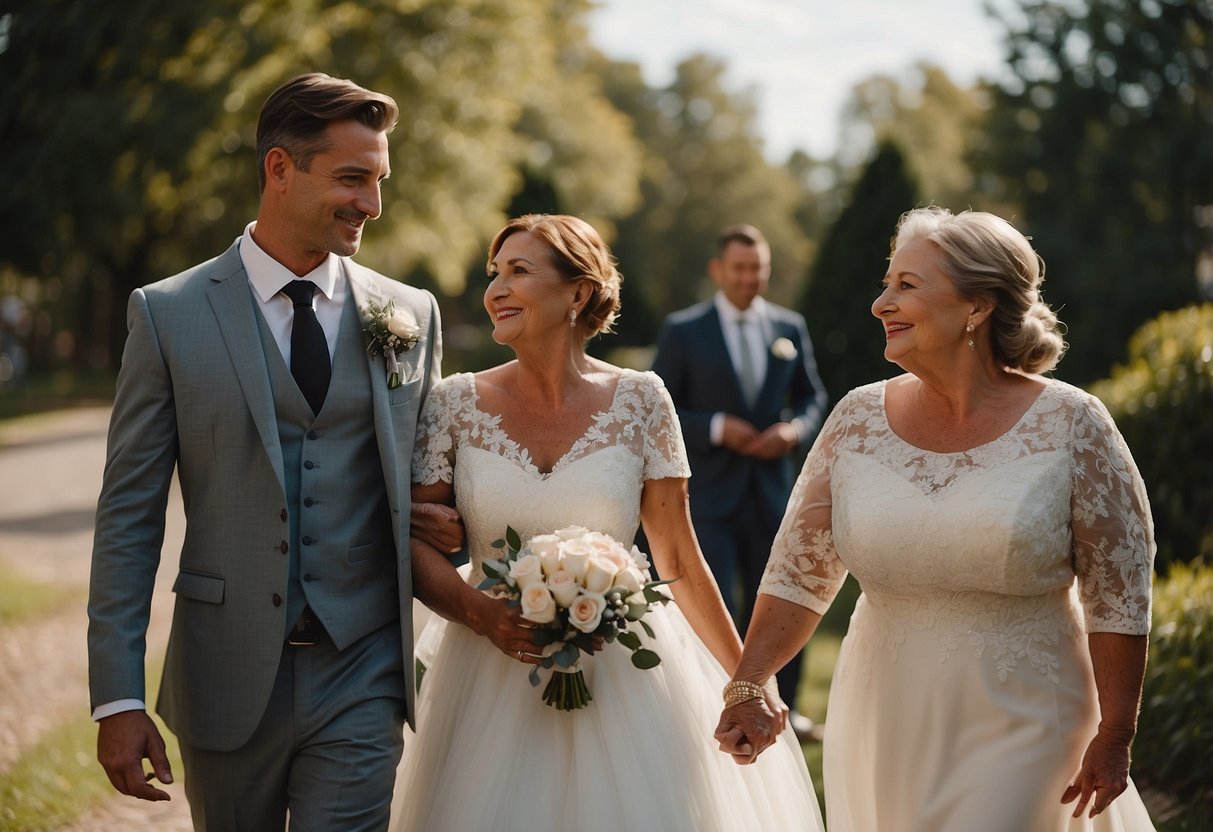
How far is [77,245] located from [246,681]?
23921 mm

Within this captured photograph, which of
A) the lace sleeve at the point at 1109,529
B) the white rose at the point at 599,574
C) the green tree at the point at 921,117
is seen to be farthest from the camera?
the green tree at the point at 921,117

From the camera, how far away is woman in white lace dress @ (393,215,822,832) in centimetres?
373

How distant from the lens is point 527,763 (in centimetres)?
379

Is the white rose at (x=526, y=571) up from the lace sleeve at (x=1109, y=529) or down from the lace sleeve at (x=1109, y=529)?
down

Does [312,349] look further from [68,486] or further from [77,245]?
[77,245]

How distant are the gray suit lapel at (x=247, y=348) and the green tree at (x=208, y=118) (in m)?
13.2

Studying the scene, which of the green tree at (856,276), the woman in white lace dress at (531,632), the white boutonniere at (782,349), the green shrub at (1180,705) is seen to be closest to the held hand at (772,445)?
the white boutonniere at (782,349)

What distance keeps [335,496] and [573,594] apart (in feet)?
2.49

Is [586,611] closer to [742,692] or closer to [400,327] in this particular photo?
[742,692]

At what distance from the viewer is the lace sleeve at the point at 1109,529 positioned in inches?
136

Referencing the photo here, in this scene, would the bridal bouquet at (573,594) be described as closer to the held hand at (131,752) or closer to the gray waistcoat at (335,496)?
the gray waistcoat at (335,496)

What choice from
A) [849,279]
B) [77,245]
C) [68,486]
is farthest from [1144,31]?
[68,486]

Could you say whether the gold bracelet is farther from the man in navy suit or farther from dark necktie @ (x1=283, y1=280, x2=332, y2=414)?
the man in navy suit
